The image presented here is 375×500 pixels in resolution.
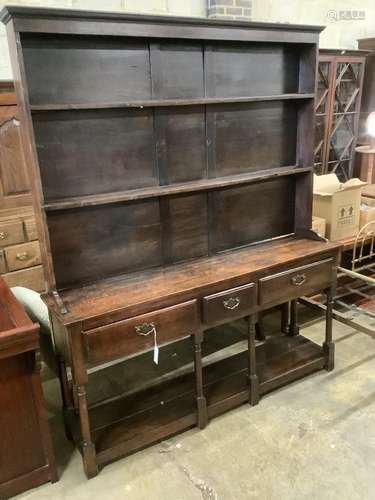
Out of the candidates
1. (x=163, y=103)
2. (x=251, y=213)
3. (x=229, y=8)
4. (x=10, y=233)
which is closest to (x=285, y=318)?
(x=251, y=213)

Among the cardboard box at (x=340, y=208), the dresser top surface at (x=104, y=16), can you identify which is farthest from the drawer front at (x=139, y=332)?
the cardboard box at (x=340, y=208)

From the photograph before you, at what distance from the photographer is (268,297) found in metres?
2.30

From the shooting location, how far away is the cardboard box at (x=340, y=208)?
3166mm

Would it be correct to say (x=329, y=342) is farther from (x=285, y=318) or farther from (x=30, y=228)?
(x=30, y=228)

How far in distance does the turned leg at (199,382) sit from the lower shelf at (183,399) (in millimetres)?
40

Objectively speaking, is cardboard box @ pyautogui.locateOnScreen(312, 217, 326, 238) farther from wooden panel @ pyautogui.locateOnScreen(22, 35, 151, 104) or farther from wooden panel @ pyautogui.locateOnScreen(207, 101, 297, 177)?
wooden panel @ pyautogui.locateOnScreen(22, 35, 151, 104)

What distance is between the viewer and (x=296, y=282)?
2379 millimetres

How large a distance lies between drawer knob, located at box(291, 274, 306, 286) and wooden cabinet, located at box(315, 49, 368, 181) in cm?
174

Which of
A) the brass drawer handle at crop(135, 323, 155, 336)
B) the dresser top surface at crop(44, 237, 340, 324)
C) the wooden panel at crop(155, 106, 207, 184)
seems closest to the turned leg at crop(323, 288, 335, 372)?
the dresser top surface at crop(44, 237, 340, 324)

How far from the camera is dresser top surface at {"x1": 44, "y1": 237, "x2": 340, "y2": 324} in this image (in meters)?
1.90

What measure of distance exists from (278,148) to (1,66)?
6.47 feet

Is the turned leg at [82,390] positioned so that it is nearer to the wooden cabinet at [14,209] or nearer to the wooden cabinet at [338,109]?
the wooden cabinet at [14,209]

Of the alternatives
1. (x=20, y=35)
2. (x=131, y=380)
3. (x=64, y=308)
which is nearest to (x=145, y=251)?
(x=64, y=308)

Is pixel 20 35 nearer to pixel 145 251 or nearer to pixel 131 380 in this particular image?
pixel 145 251
